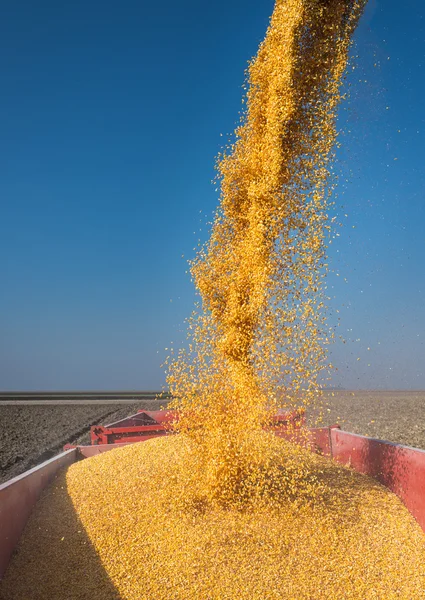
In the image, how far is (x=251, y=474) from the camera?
4797 millimetres

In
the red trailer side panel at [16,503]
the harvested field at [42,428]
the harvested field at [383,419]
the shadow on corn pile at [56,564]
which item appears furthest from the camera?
the harvested field at [383,419]

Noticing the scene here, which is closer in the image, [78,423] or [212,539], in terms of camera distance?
[212,539]

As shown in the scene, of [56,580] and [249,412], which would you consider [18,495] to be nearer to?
[56,580]

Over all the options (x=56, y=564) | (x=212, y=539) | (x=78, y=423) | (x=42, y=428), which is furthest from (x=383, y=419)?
(x=56, y=564)

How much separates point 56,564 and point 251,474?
6.54 feet

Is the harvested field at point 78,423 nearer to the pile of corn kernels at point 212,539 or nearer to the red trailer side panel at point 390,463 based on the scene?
the red trailer side panel at point 390,463

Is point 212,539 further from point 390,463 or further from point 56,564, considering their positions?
point 390,463

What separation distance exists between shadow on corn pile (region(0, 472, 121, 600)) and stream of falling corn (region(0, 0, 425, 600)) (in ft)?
0.04

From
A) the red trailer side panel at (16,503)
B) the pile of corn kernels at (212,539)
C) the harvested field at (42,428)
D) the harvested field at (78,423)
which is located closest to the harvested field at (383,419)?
the harvested field at (78,423)

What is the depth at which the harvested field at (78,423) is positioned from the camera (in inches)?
365

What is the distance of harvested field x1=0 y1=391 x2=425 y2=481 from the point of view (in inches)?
365

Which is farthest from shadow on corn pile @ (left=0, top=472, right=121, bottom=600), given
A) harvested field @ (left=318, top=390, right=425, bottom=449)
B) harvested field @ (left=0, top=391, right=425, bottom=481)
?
harvested field @ (left=318, top=390, right=425, bottom=449)

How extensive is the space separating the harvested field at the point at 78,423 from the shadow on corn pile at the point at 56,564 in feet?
12.2

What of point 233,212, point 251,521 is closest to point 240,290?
point 233,212
